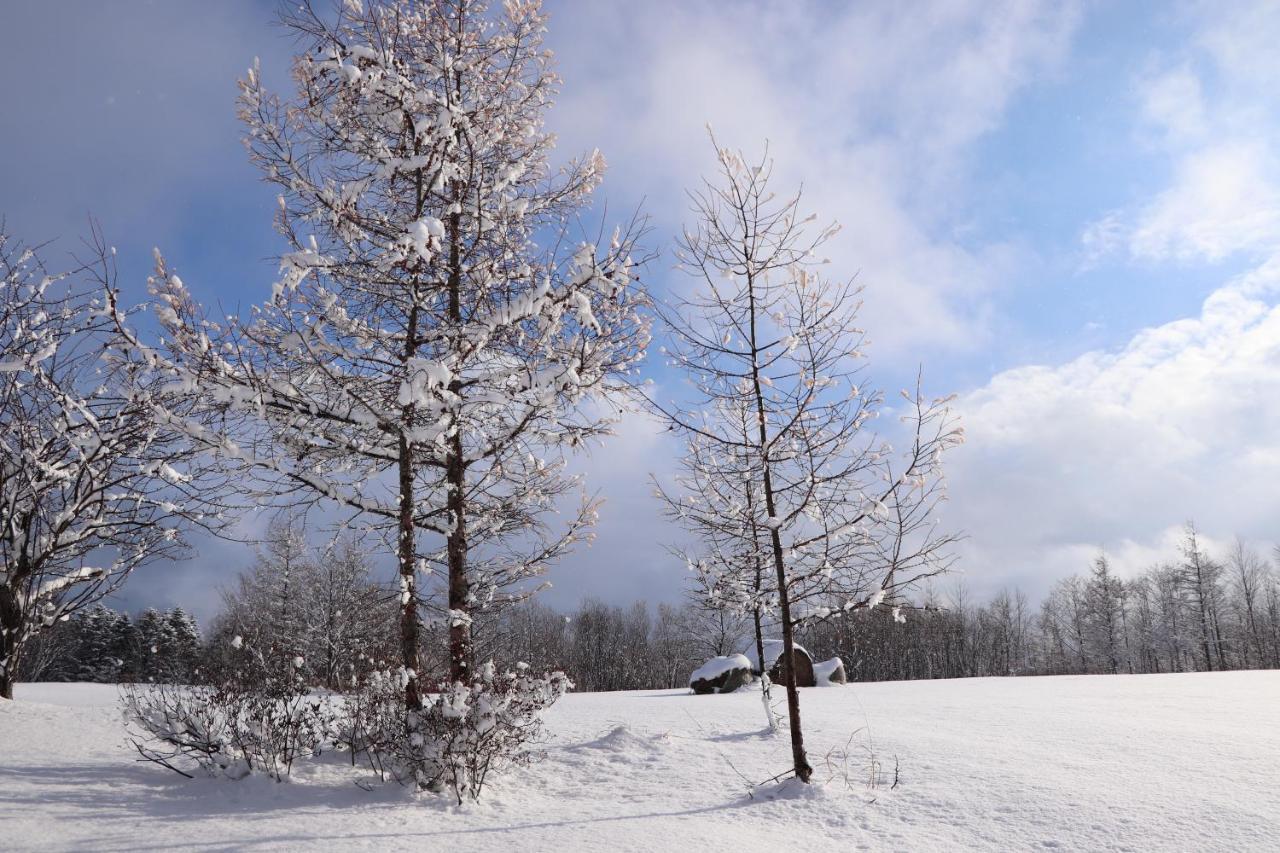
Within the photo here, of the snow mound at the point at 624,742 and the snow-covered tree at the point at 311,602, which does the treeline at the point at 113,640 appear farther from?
the snow mound at the point at 624,742

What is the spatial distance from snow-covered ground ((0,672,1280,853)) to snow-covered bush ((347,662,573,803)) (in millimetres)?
224

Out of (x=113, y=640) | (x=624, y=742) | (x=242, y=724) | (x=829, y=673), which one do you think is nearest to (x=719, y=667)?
(x=829, y=673)

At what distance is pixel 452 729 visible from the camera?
5355 mm

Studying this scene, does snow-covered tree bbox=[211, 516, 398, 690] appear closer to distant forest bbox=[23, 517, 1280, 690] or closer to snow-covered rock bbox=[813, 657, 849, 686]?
distant forest bbox=[23, 517, 1280, 690]

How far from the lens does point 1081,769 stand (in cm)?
588

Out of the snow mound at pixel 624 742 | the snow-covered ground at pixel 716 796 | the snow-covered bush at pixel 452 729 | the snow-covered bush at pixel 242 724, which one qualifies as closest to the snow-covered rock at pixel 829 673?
the snow-covered ground at pixel 716 796

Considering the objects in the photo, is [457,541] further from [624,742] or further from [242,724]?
[624,742]

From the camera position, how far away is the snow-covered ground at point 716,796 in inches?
172


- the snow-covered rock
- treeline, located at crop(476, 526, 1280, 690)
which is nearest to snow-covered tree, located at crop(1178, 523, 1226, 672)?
treeline, located at crop(476, 526, 1280, 690)

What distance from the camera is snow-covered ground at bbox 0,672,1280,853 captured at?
4.38 metres

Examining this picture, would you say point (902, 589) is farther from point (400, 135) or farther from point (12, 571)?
point (12, 571)

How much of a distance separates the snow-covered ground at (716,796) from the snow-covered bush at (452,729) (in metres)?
0.22

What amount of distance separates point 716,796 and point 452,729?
218 cm

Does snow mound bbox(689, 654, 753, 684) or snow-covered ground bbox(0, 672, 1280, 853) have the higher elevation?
snow-covered ground bbox(0, 672, 1280, 853)
